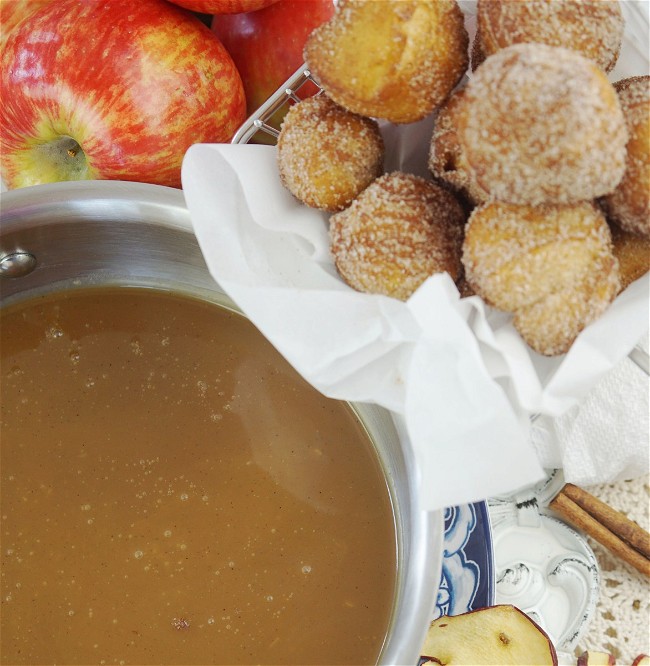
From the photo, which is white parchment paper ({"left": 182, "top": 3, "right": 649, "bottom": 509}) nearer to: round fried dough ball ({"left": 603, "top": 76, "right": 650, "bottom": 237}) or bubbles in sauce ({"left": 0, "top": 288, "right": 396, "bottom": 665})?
round fried dough ball ({"left": 603, "top": 76, "right": 650, "bottom": 237})

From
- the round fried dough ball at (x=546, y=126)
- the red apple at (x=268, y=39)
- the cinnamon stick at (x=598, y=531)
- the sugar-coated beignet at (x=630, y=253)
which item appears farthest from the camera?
the cinnamon stick at (x=598, y=531)

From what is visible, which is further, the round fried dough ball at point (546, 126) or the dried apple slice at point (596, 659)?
the dried apple slice at point (596, 659)

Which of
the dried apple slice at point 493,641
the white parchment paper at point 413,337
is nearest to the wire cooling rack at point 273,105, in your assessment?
the white parchment paper at point 413,337

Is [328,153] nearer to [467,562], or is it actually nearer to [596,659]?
[467,562]

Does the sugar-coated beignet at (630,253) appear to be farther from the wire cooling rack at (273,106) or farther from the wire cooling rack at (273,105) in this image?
the wire cooling rack at (273,106)

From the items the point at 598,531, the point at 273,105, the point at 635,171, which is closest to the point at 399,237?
the point at 635,171

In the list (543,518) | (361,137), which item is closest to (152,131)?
(361,137)
